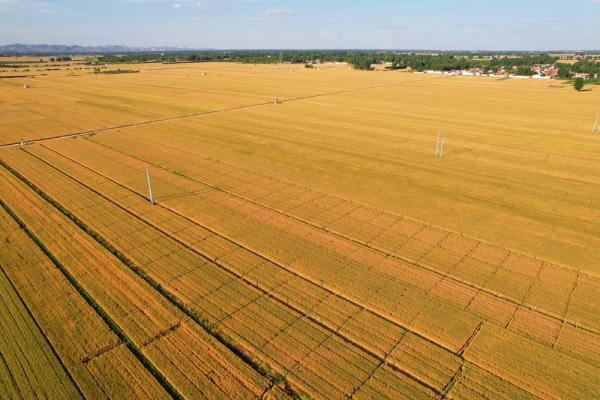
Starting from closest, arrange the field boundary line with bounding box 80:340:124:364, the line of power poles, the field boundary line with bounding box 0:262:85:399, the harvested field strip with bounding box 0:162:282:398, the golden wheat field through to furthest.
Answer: the harvested field strip with bounding box 0:162:282:398 < the field boundary line with bounding box 0:262:85:399 < the golden wheat field < the field boundary line with bounding box 80:340:124:364 < the line of power poles

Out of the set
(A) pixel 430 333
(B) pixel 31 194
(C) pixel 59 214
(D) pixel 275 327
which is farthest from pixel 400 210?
(B) pixel 31 194

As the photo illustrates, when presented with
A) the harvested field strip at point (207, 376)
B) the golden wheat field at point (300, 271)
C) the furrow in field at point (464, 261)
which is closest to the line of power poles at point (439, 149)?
the golden wheat field at point (300, 271)

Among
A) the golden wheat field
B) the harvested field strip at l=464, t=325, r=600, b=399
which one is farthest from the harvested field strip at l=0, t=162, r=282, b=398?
the harvested field strip at l=464, t=325, r=600, b=399

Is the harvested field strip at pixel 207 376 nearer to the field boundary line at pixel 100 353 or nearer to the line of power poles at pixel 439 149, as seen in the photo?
the field boundary line at pixel 100 353

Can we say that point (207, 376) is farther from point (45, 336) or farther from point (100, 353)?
point (45, 336)

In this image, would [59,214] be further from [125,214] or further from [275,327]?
[275,327]

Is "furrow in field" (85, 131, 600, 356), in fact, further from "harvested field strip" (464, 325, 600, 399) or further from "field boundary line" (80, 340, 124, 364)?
"field boundary line" (80, 340, 124, 364)
